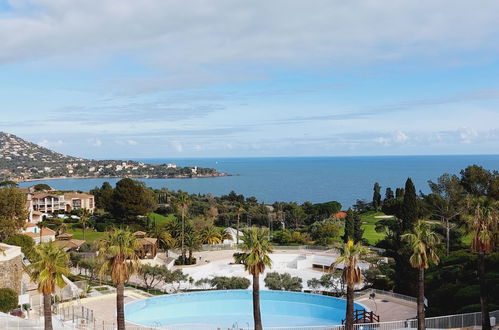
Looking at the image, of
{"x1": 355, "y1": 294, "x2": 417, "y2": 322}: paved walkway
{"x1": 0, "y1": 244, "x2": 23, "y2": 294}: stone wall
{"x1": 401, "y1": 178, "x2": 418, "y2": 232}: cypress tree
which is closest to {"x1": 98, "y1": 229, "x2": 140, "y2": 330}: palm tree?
{"x1": 0, "y1": 244, "x2": 23, "y2": 294}: stone wall

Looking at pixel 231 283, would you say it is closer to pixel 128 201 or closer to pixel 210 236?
pixel 210 236

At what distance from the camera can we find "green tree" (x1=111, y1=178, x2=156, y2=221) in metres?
59.6

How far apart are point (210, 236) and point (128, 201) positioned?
1283 centimetres

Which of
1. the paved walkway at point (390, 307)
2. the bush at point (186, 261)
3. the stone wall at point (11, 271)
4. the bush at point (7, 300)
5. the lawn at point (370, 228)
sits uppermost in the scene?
the stone wall at point (11, 271)

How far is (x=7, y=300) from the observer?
82.6 ft

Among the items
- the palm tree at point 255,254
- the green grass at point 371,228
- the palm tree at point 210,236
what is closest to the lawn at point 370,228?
the green grass at point 371,228

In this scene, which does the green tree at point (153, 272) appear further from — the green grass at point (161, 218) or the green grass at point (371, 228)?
the green grass at point (161, 218)

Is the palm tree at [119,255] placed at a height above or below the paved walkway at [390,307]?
above

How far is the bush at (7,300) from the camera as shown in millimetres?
25031

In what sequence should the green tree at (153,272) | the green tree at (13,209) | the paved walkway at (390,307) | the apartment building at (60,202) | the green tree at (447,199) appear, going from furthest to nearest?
the apartment building at (60,202) < the green tree at (447,199) < the green tree at (13,209) < the green tree at (153,272) < the paved walkway at (390,307)

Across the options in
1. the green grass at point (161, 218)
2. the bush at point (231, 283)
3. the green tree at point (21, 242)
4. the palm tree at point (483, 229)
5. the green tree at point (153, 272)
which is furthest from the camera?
the green grass at point (161, 218)

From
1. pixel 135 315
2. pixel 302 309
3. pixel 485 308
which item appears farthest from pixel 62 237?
pixel 485 308

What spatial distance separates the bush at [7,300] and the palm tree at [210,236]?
2770cm

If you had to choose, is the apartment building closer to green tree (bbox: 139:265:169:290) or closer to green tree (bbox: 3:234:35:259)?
green tree (bbox: 3:234:35:259)
